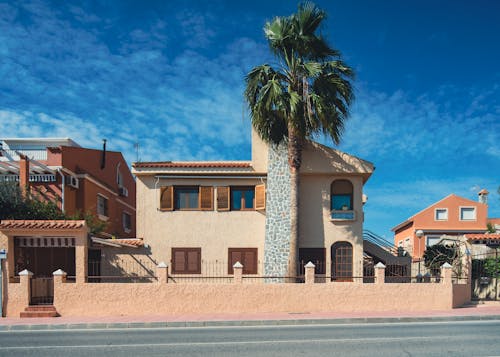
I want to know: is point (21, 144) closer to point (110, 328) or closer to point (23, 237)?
point (23, 237)

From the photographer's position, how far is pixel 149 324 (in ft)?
39.9

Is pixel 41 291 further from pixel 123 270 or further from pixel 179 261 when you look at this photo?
pixel 179 261

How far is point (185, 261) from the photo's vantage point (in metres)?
17.3

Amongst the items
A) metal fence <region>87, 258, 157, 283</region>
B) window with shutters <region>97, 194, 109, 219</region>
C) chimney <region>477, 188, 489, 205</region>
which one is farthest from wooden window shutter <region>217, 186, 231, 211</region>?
chimney <region>477, 188, 489, 205</region>

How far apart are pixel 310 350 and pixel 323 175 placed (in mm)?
10093

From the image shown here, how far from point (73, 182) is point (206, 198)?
8020 millimetres

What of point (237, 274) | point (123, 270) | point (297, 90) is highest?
point (297, 90)

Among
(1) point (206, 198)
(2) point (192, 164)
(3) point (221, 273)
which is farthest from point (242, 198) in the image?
(3) point (221, 273)

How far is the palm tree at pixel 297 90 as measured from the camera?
15.2 m

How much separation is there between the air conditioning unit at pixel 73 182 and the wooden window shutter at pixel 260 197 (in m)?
10.2

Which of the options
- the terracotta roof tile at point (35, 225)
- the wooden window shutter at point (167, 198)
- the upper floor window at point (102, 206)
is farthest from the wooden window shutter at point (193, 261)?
the upper floor window at point (102, 206)

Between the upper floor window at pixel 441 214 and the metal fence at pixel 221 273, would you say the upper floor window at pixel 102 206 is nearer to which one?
the metal fence at pixel 221 273

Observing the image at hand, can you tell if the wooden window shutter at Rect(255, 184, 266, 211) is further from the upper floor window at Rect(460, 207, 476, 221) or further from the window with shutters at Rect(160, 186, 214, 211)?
the upper floor window at Rect(460, 207, 476, 221)

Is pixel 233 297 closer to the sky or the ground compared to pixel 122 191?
closer to the ground
